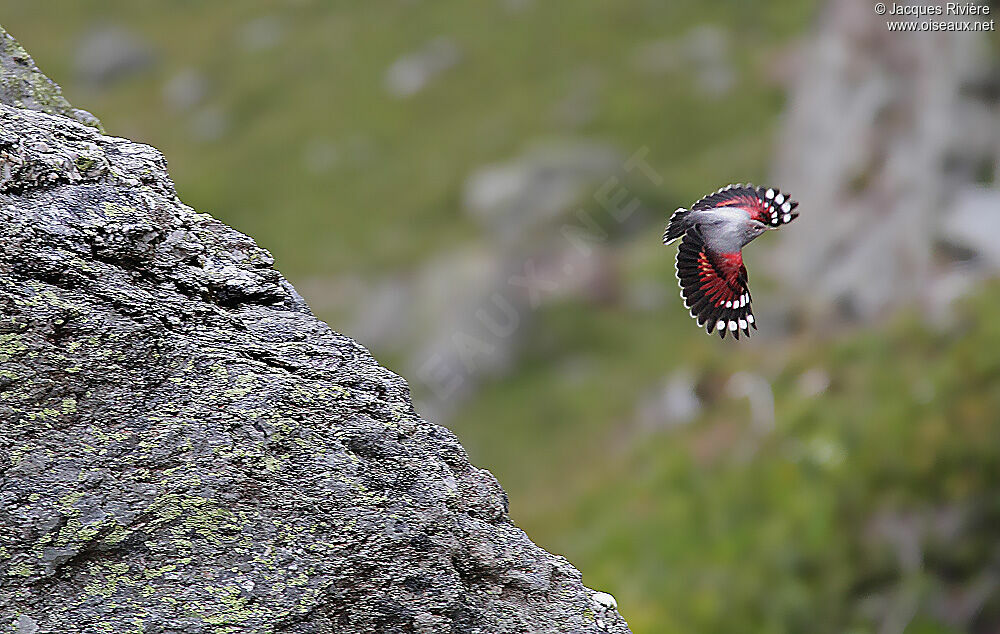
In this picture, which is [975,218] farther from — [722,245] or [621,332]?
[722,245]

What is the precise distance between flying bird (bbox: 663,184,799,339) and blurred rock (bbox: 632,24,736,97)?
1939 inches

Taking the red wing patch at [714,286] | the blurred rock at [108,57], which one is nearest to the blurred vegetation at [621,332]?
the blurred rock at [108,57]

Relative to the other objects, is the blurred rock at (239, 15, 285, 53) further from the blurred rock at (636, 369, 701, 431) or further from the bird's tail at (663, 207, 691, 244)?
the bird's tail at (663, 207, 691, 244)

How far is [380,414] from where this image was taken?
18.6 ft

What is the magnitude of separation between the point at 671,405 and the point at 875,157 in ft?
28.4

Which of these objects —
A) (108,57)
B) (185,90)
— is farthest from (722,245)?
(108,57)

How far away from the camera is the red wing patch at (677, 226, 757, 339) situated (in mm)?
6133

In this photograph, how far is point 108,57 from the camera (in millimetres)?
68812

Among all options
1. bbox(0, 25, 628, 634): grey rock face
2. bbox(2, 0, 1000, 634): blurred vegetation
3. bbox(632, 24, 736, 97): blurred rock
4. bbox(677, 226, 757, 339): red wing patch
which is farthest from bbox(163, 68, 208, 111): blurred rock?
bbox(677, 226, 757, 339): red wing patch

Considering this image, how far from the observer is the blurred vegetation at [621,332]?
58.5 feet

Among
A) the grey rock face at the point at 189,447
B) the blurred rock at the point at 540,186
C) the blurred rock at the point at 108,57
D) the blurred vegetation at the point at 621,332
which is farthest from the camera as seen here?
the blurred rock at the point at 108,57

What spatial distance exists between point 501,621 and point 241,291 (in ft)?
8.16

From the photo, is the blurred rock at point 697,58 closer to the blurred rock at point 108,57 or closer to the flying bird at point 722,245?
the blurred rock at point 108,57

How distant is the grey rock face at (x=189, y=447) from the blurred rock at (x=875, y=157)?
20.2m
